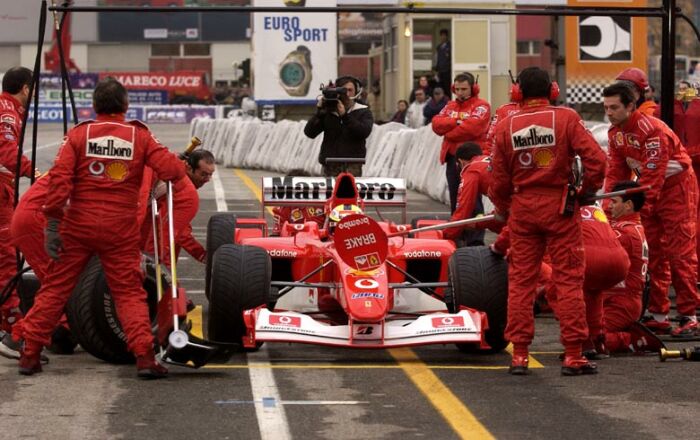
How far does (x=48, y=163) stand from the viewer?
36.0 metres

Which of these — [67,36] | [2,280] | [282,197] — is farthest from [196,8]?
[67,36]

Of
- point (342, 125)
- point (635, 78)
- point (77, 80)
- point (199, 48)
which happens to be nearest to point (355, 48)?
point (199, 48)

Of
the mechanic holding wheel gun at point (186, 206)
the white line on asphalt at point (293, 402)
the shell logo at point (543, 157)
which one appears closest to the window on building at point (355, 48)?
the mechanic holding wheel gun at point (186, 206)

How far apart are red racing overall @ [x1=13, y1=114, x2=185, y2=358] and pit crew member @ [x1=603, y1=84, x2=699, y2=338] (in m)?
3.40

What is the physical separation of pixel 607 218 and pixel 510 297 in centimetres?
140

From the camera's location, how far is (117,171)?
380 inches

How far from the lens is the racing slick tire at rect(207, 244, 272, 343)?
1027cm

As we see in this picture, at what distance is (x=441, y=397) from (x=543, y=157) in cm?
170

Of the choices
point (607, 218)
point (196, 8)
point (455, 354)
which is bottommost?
point (455, 354)

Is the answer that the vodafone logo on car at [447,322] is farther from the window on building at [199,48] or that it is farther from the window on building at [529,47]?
the window on building at [199,48]

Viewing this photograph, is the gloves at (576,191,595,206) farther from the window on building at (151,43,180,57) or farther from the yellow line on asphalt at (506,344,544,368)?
the window on building at (151,43,180,57)

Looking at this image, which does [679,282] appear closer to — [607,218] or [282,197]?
[607,218]

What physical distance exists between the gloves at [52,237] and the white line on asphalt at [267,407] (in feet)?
4.34

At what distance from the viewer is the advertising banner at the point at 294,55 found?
39.5 m
